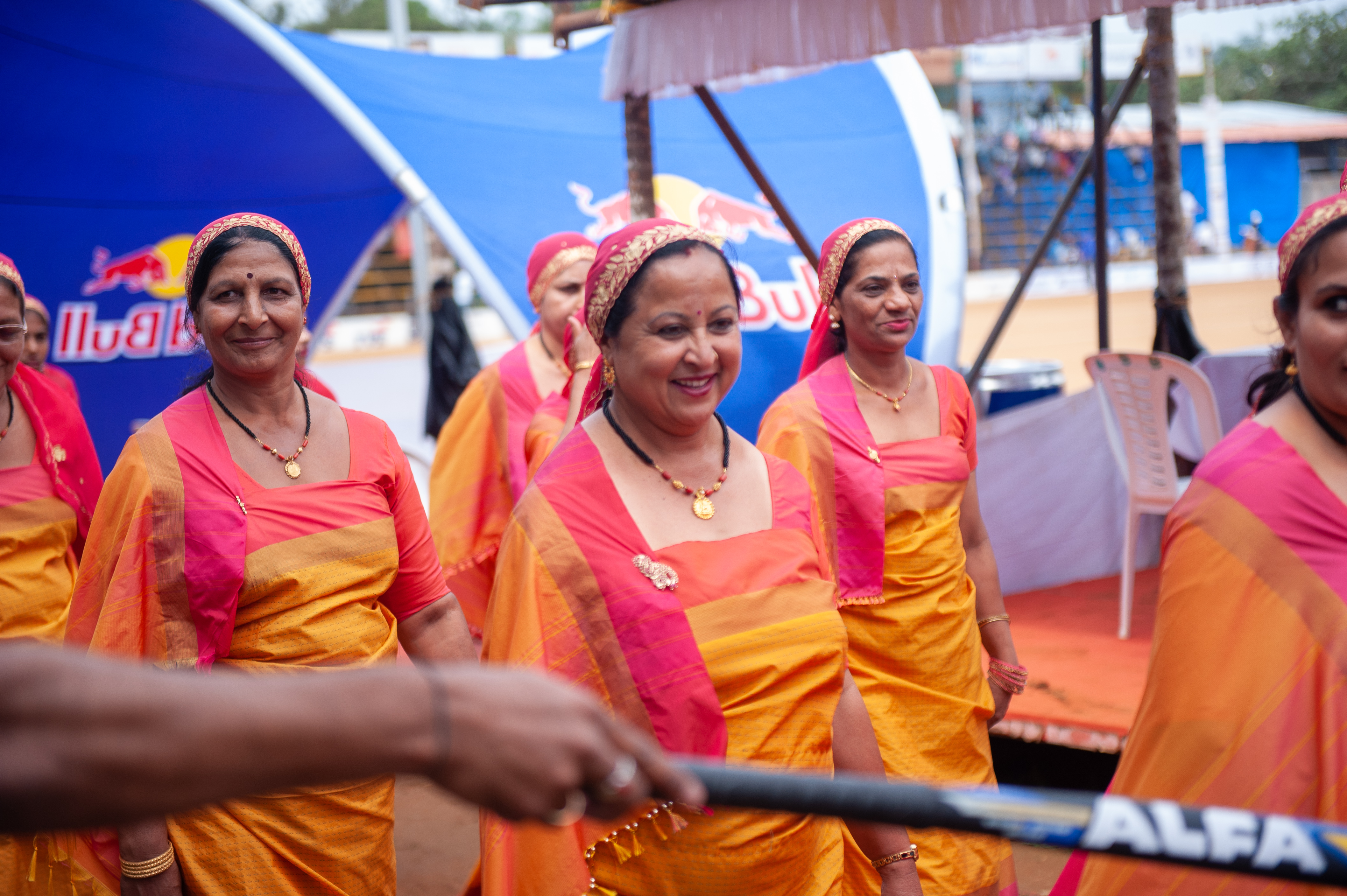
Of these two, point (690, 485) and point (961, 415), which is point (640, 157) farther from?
point (690, 485)

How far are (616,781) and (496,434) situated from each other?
12.9ft

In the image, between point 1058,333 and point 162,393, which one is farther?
point 1058,333

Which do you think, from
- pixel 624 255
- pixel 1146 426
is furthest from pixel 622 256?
pixel 1146 426

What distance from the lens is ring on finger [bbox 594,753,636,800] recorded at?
1.09 m

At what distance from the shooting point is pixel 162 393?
9289 millimetres

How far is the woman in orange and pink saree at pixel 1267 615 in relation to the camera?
70.3 inches

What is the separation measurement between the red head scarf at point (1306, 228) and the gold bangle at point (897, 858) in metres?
1.28

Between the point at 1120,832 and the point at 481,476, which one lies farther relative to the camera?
the point at 481,476

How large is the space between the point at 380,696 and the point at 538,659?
1115 millimetres

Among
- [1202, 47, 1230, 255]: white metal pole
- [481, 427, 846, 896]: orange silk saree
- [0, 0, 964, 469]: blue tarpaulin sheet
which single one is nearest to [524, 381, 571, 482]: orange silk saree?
[481, 427, 846, 896]: orange silk saree

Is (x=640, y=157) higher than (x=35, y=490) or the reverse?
higher

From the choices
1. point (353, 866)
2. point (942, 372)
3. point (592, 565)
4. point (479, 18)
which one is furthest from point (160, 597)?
point (479, 18)

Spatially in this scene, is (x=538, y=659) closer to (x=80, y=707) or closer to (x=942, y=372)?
(x=80, y=707)

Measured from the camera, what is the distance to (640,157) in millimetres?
6035
